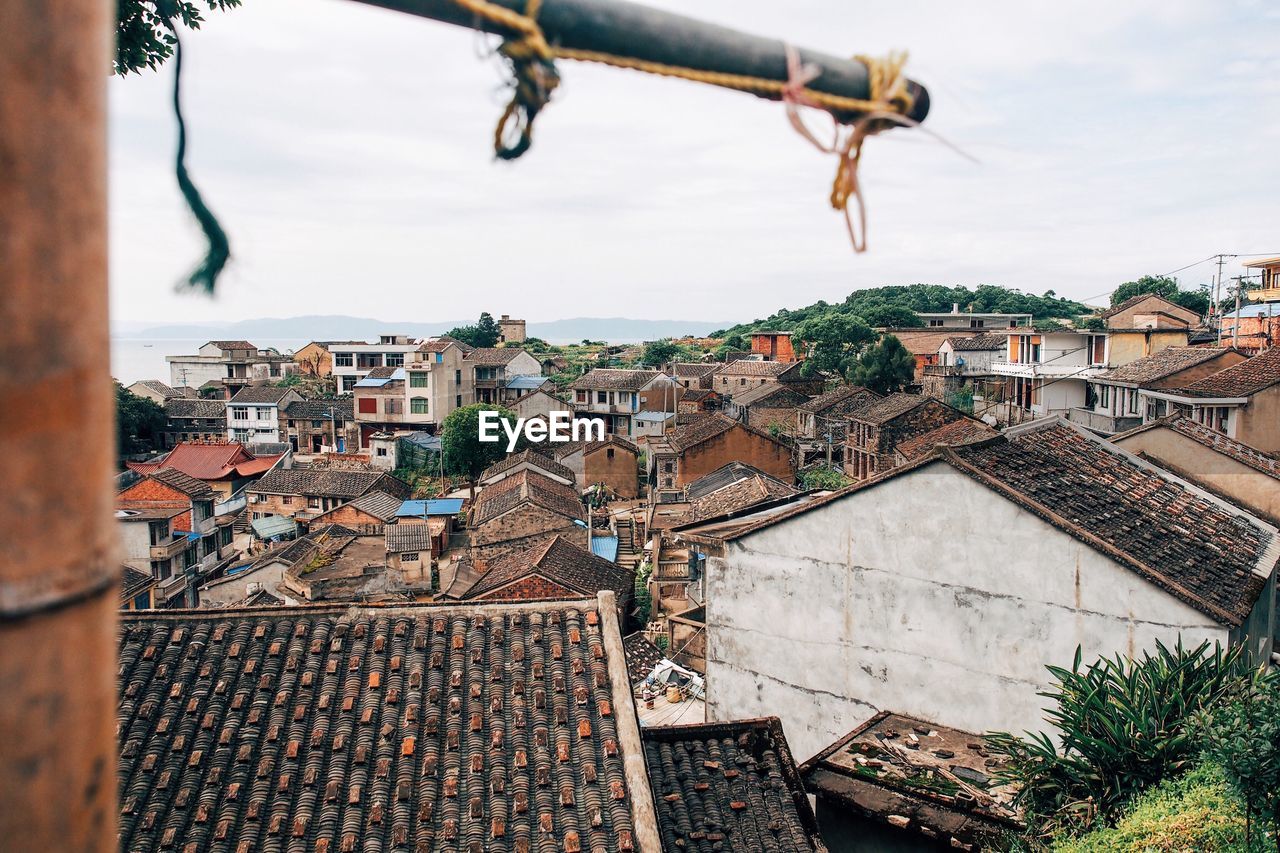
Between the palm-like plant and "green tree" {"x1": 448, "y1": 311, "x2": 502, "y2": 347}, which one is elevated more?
"green tree" {"x1": 448, "y1": 311, "x2": 502, "y2": 347}

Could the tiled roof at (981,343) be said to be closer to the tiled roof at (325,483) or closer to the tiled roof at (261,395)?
the tiled roof at (325,483)

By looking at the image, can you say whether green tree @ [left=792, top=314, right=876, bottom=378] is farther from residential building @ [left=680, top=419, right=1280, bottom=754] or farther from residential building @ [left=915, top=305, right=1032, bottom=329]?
residential building @ [left=680, top=419, right=1280, bottom=754]

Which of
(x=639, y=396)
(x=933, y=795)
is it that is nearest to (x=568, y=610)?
(x=933, y=795)

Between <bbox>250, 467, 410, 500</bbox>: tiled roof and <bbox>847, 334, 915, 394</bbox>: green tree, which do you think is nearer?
<bbox>250, 467, 410, 500</bbox>: tiled roof

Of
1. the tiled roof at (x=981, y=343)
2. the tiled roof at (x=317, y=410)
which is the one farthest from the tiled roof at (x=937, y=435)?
the tiled roof at (x=317, y=410)

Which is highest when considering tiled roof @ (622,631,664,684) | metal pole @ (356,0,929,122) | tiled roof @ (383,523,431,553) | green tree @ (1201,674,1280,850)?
metal pole @ (356,0,929,122)

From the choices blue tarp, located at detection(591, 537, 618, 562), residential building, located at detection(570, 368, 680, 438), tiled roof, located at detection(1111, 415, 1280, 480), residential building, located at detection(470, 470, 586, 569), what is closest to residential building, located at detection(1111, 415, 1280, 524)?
tiled roof, located at detection(1111, 415, 1280, 480)

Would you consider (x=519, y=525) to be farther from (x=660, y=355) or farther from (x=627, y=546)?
(x=660, y=355)
